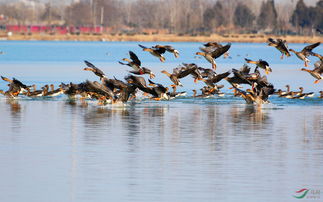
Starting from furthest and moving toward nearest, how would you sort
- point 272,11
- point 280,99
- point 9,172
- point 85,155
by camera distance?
point 272,11 < point 280,99 < point 85,155 < point 9,172

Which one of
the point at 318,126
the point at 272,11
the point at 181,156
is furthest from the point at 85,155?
the point at 272,11

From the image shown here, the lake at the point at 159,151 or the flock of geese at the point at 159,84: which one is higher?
the flock of geese at the point at 159,84

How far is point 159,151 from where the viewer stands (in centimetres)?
1490

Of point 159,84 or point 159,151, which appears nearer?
point 159,151

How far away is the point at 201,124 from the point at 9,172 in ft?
23.9

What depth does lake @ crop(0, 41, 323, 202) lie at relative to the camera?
11602mm

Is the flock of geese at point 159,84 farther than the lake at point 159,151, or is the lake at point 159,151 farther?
the flock of geese at point 159,84

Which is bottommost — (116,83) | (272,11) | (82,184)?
(82,184)

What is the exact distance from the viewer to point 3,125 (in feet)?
60.1

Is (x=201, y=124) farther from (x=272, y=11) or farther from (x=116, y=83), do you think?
(x=272, y=11)

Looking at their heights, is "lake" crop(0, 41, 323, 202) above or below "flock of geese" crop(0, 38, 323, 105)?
below

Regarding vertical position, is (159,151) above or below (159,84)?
below

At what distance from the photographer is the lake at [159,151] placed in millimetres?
11602

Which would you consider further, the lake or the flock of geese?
the flock of geese
